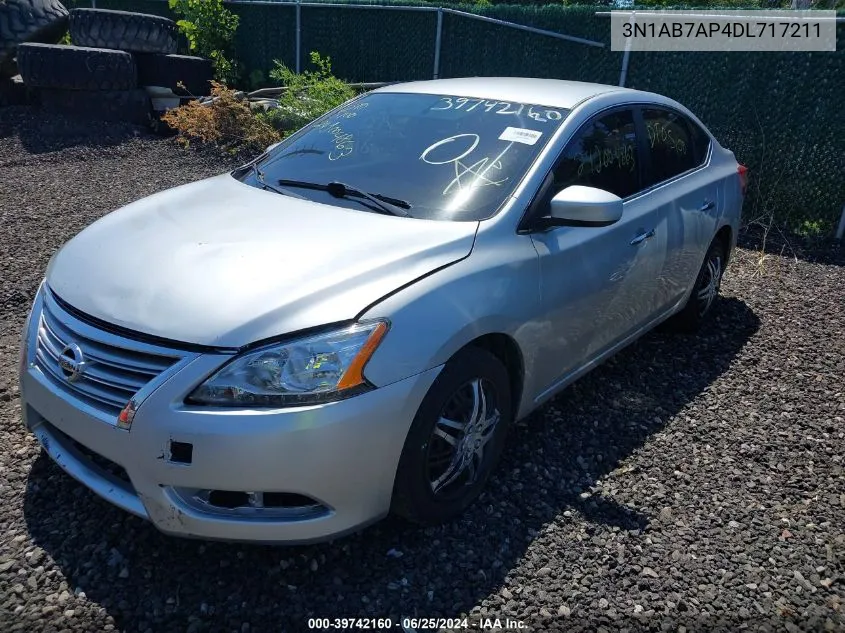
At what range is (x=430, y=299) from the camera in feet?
8.61

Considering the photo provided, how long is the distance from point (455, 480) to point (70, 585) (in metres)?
1.44

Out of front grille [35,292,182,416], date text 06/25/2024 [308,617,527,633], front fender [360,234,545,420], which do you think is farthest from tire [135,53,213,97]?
date text 06/25/2024 [308,617,527,633]

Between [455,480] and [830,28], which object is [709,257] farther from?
[830,28]

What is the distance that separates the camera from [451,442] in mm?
2816

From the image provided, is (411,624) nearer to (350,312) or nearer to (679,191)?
(350,312)

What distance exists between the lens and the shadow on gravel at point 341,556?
98.4 inches

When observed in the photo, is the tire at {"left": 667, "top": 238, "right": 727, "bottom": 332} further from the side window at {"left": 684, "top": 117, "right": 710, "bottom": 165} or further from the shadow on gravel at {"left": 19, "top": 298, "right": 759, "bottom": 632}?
the shadow on gravel at {"left": 19, "top": 298, "right": 759, "bottom": 632}

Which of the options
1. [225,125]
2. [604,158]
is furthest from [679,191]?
[225,125]

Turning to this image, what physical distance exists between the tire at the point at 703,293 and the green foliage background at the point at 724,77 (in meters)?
3.30

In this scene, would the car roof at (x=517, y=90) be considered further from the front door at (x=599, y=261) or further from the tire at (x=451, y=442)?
the tire at (x=451, y=442)

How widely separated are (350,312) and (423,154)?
131cm

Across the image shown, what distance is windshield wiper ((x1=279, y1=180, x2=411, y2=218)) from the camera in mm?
3170

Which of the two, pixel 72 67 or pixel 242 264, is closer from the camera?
pixel 242 264

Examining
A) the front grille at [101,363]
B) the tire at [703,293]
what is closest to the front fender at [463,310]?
the front grille at [101,363]
